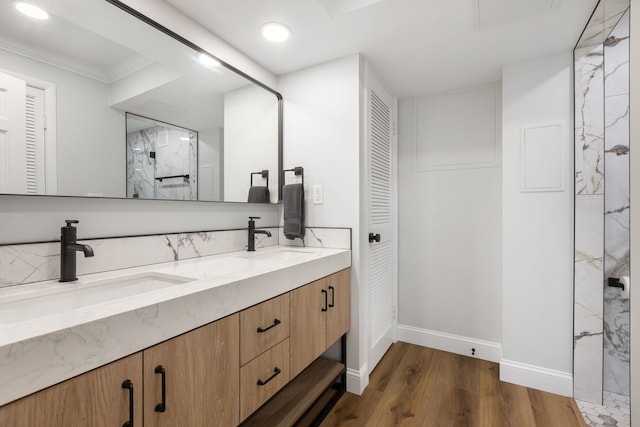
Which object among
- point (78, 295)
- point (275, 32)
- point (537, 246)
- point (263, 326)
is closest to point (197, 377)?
point (263, 326)

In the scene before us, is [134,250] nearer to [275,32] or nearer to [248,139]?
[248,139]

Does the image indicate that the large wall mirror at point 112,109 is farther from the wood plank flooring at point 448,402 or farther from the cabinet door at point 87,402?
the wood plank flooring at point 448,402

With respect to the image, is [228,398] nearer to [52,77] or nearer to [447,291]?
[52,77]

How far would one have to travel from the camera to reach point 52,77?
1.13 m

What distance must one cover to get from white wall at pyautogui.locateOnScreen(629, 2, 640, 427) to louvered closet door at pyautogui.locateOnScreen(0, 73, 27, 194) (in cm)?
208

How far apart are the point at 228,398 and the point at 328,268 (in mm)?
817

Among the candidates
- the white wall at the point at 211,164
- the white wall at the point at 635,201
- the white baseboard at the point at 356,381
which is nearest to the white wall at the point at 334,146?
the white baseboard at the point at 356,381

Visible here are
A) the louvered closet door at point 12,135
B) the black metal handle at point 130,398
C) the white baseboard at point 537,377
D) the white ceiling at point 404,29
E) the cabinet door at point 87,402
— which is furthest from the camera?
the white baseboard at point 537,377

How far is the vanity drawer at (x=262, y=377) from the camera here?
1107 mm

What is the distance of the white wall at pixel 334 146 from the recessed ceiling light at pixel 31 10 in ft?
4.40

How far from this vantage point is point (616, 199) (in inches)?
69.2

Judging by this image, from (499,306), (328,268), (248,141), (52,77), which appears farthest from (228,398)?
(499,306)

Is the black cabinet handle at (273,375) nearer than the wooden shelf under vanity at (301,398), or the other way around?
the black cabinet handle at (273,375)

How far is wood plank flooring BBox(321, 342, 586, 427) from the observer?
5.48 ft
